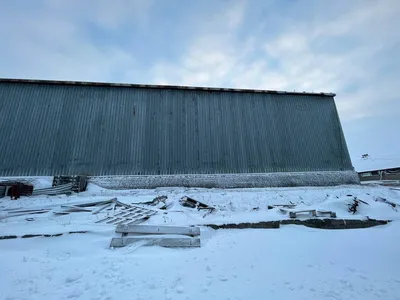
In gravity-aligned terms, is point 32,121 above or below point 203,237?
above

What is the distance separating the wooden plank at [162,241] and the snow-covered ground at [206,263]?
17 centimetres

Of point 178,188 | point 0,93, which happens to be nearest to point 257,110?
point 178,188

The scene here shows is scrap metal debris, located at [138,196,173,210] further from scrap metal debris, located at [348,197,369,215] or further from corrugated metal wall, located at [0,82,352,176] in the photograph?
scrap metal debris, located at [348,197,369,215]

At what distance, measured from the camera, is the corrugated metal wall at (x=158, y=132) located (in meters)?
11.8

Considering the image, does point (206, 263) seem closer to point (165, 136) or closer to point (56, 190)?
point (56, 190)

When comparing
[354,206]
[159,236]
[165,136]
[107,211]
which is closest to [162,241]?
[159,236]

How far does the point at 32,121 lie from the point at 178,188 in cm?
960

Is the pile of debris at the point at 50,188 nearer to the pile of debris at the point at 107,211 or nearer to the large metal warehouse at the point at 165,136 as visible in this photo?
the large metal warehouse at the point at 165,136

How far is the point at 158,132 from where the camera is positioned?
42.1ft

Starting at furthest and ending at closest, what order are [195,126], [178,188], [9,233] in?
[195,126] → [178,188] → [9,233]

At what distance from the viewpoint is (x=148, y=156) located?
40.2 feet

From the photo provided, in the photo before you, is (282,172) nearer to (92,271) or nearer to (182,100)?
(182,100)

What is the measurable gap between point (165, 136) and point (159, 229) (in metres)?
8.14

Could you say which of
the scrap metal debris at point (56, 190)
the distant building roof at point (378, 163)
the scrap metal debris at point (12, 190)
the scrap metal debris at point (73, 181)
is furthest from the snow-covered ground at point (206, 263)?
the distant building roof at point (378, 163)
